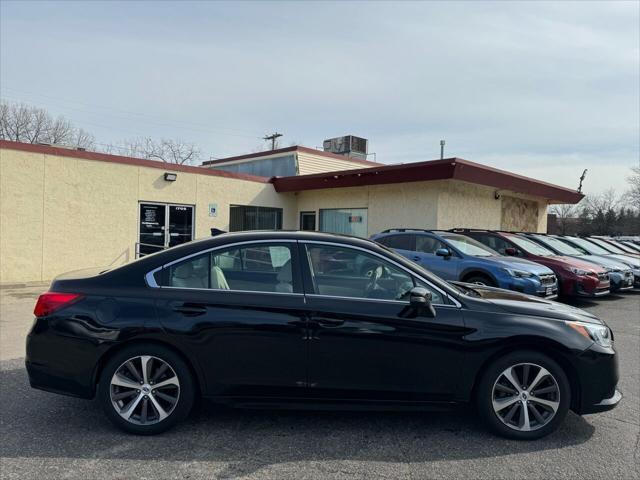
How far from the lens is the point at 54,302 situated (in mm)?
3719

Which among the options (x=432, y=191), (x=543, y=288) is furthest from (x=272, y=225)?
(x=543, y=288)

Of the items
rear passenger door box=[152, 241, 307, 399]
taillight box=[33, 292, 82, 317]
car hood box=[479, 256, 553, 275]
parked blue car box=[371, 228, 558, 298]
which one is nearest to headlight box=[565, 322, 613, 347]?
rear passenger door box=[152, 241, 307, 399]

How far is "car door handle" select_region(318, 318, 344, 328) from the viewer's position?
3617 millimetres

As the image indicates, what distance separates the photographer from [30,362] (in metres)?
3.69

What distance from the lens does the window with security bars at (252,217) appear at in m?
16.8

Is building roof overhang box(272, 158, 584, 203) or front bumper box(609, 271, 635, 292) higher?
building roof overhang box(272, 158, 584, 203)

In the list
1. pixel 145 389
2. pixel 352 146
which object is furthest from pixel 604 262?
pixel 352 146

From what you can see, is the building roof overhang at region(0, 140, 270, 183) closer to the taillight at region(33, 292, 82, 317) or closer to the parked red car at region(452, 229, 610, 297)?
the parked red car at region(452, 229, 610, 297)

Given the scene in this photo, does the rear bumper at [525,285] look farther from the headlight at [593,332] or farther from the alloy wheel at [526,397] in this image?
the alloy wheel at [526,397]

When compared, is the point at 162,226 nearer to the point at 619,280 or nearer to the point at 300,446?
the point at 300,446

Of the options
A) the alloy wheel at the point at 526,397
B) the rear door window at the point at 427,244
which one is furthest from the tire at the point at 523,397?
the rear door window at the point at 427,244

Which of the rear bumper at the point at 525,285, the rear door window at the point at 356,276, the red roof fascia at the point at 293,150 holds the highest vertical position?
the red roof fascia at the point at 293,150

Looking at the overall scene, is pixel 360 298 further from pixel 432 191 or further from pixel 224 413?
pixel 432 191

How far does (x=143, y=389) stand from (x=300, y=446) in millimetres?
1302
